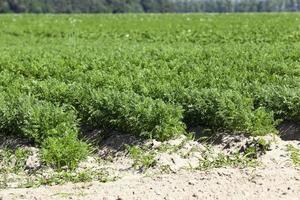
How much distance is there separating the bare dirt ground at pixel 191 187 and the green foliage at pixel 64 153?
485 millimetres

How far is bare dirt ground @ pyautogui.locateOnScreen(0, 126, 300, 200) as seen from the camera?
5133 mm

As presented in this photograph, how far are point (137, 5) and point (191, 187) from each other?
64860 millimetres

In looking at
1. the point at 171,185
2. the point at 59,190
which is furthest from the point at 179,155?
the point at 59,190

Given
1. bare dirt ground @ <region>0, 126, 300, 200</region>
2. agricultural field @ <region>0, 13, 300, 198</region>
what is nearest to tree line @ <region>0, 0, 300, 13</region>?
agricultural field @ <region>0, 13, 300, 198</region>

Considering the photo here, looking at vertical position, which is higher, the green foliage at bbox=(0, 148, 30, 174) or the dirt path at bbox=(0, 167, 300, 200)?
the dirt path at bbox=(0, 167, 300, 200)

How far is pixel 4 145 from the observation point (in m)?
6.70

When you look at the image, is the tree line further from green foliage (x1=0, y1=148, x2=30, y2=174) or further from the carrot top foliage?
green foliage (x1=0, y1=148, x2=30, y2=174)

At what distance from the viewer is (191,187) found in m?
5.25

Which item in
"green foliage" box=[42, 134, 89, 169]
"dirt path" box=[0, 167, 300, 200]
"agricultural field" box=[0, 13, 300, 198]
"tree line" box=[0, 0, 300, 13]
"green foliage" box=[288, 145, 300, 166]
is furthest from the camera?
"tree line" box=[0, 0, 300, 13]

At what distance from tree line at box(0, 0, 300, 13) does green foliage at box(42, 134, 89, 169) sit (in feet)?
187

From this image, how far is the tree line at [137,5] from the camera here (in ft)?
206

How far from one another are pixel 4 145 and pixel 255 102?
3105 millimetres

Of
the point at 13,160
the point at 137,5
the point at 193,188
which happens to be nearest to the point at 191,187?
the point at 193,188

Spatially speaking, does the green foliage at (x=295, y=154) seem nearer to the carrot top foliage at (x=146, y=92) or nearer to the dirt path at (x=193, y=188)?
the dirt path at (x=193, y=188)
